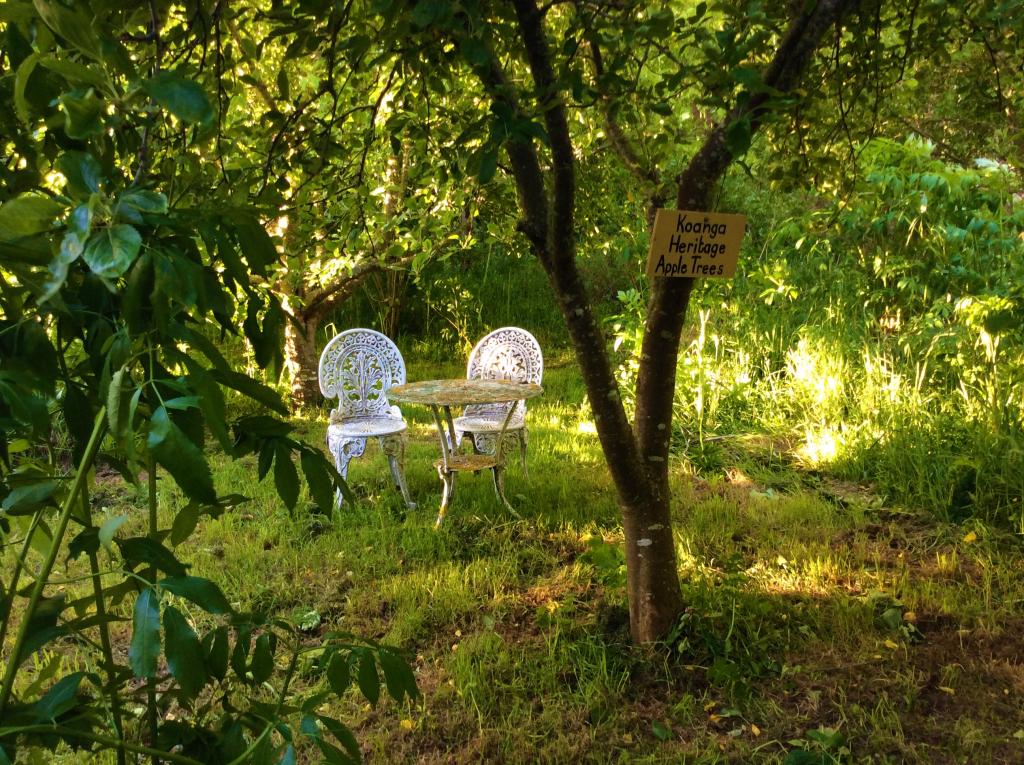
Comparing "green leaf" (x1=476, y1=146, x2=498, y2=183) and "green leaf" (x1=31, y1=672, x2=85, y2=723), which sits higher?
"green leaf" (x1=476, y1=146, x2=498, y2=183)

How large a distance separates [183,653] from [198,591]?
0.08 metres

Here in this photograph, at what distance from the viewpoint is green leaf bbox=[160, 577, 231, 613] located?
0.72m

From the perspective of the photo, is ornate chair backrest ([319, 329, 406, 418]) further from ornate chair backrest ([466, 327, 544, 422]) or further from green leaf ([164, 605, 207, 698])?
green leaf ([164, 605, 207, 698])

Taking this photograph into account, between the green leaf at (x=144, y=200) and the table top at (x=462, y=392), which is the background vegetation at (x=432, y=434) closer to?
the green leaf at (x=144, y=200)

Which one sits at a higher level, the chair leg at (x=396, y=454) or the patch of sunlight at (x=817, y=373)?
the patch of sunlight at (x=817, y=373)

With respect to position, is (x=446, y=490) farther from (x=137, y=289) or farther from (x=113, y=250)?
(x=113, y=250)

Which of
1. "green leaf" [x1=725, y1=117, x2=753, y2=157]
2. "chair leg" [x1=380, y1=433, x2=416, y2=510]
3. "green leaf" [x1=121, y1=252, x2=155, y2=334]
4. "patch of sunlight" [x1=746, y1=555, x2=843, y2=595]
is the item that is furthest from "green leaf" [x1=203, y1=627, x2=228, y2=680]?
"chair leg" [x1=380, y1=433, x2=416, y2=510]

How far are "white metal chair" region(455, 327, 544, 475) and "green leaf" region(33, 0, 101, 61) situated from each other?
13.4 feet

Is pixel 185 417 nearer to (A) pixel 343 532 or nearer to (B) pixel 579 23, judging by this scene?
(B) pixel 579 23

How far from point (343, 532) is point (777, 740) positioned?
2.37m

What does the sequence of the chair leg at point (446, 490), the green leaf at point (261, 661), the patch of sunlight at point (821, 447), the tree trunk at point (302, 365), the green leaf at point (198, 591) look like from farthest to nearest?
1. the tree trunk at point (302, 365)
2. the patch of sunlight at point (821, 447)
3. the chair leg at point (446, 490)
4. the green leaf at point (261, 661)
5. the green leaf at point (198, 591)

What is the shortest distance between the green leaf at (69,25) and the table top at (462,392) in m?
3.36

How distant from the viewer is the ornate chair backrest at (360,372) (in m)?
4.98

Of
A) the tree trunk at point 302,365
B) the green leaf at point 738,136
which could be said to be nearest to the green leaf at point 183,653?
the green leaf at point 738,136
